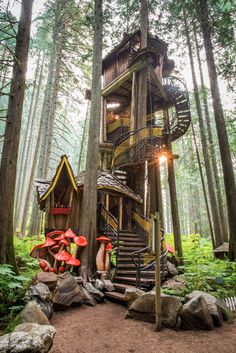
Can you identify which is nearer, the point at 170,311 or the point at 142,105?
the point at 170,311

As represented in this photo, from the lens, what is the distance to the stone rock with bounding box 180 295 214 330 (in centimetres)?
471

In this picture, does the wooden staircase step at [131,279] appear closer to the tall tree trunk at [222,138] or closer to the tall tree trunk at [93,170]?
the tall tree trunk at [93,170]

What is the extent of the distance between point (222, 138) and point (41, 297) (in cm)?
832

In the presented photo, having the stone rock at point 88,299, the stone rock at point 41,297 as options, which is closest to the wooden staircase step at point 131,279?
the stone rock at point 88,299

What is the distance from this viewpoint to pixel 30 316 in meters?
4.36

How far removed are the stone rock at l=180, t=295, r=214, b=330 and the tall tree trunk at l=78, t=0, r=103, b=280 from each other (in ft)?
12.2

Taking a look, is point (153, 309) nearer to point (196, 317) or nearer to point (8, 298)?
point (196, 317)

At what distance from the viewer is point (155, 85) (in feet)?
57.2

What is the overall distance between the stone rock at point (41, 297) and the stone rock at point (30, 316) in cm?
64

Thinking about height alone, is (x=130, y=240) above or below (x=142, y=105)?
below

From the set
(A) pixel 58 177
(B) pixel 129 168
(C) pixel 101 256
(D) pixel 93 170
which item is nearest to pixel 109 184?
(D) pixel 93 170

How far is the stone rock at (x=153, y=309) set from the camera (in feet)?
15.9

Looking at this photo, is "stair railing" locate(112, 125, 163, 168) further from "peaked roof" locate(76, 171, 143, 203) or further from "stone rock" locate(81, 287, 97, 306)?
"stone rock" locate(81, 287, 97, 306)

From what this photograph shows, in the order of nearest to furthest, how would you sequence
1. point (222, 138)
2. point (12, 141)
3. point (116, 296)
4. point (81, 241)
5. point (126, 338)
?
1. point (126, 338)
2. point (12, 141)
3. point (116, 296)
4. point (81, 241)
5. point (222, 138)
